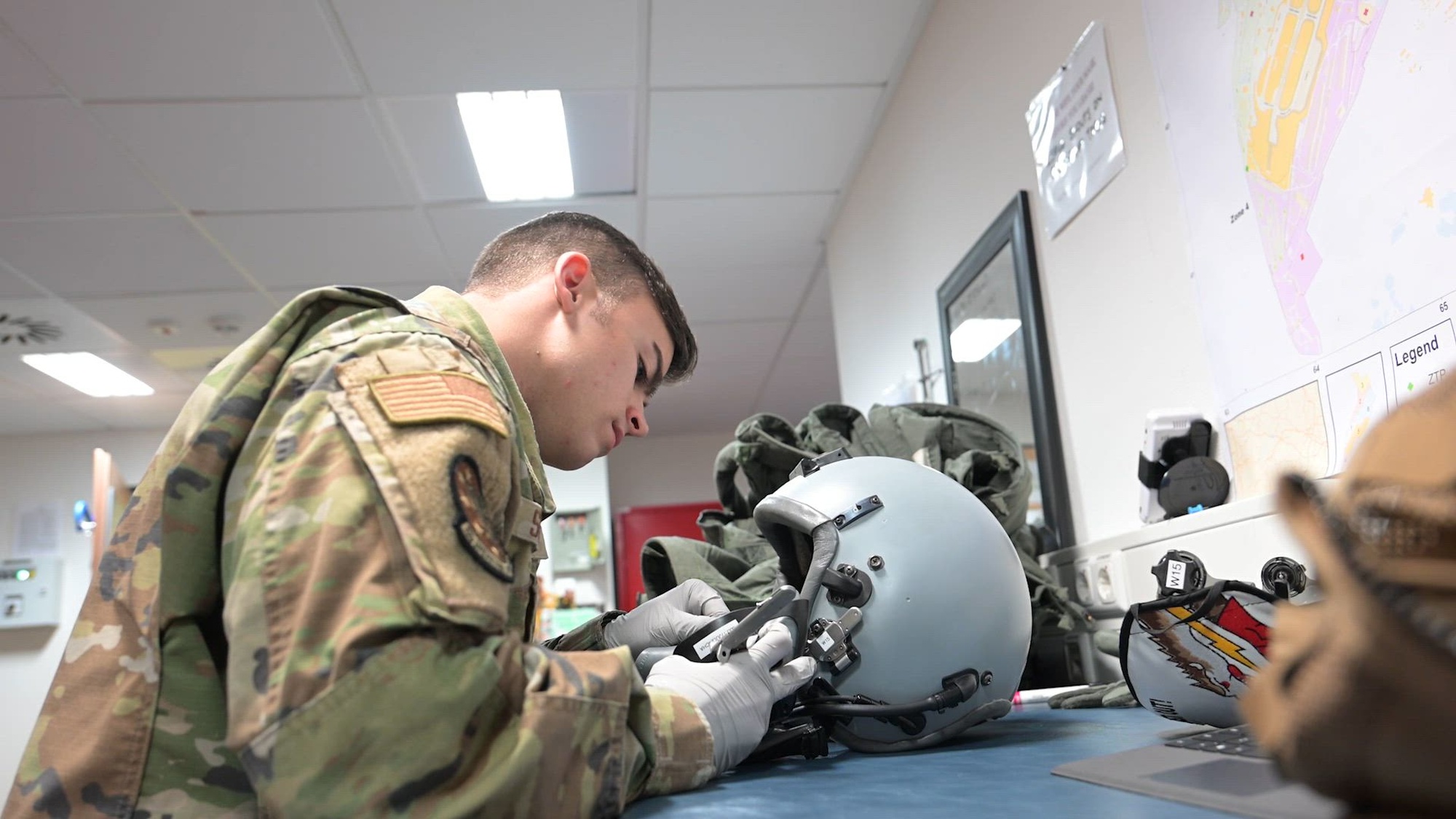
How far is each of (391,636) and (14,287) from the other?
12.4 ft

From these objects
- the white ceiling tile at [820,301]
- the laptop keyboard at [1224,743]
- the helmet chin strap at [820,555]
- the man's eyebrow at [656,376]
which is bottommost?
the laptop keyboard at [1224,743]

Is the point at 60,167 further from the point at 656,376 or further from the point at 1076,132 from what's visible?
the point at 1076,132

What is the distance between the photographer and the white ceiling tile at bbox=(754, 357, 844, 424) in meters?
5.24

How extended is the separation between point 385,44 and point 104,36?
634mm

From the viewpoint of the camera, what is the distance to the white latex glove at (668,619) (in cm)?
119

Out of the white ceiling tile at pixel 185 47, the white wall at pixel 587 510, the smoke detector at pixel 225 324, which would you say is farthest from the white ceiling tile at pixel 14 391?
the white ceiling tile at pixel 185 47

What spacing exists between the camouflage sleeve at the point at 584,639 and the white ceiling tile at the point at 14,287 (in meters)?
3.16

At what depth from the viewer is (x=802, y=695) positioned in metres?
1.10

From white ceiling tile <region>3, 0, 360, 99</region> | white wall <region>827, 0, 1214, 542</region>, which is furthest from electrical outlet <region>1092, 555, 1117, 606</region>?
white ceiling tile <region>3, 0, 360, 99</region>

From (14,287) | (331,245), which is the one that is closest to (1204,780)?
(331,245)

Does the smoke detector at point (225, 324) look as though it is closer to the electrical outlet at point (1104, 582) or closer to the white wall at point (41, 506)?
the white wall at point (41, 506)

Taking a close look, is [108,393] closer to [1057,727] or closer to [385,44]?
[385,44]

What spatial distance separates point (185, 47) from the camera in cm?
229

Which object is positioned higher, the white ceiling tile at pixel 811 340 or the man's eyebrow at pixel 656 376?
the white ceiling tile at pixel 811 340
